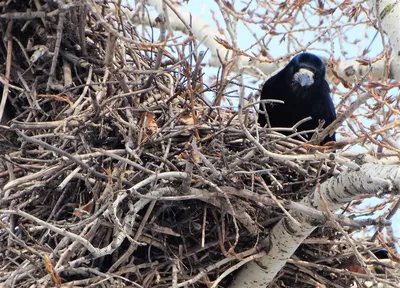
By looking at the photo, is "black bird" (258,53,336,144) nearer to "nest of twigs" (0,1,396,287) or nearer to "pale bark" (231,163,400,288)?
"nest of twigs" (0,1,396,287)

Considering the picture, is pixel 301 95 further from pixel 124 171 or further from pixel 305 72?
pixel 124 171

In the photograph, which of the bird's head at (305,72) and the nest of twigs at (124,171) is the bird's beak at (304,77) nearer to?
the bird's head at (305,72)

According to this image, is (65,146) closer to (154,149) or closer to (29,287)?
(154,149)

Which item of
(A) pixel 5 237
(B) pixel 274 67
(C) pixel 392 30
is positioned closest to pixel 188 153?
(A) pixel 5 237

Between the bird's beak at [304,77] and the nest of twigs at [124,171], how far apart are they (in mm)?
907

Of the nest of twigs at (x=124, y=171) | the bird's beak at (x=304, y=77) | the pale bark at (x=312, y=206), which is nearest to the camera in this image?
the pale bark at (x=312, y=206)

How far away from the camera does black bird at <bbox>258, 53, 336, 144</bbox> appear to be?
3.60 metres

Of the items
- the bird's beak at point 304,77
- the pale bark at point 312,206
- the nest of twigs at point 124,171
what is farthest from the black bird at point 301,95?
the pale bark at point 312,206

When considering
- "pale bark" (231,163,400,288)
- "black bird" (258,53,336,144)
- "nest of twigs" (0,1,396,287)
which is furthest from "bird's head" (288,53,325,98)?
"pale bark" (231,163,400,288)

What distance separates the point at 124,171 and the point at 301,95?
1527mm

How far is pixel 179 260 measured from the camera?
2.55 m

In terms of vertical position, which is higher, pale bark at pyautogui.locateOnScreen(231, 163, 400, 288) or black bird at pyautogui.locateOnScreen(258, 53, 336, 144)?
black bird at pyautogui.locateOnScreen(258, 53, 336, 144)

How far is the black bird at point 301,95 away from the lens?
142 inches

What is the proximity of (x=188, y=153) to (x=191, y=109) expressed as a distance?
0.16 metres
